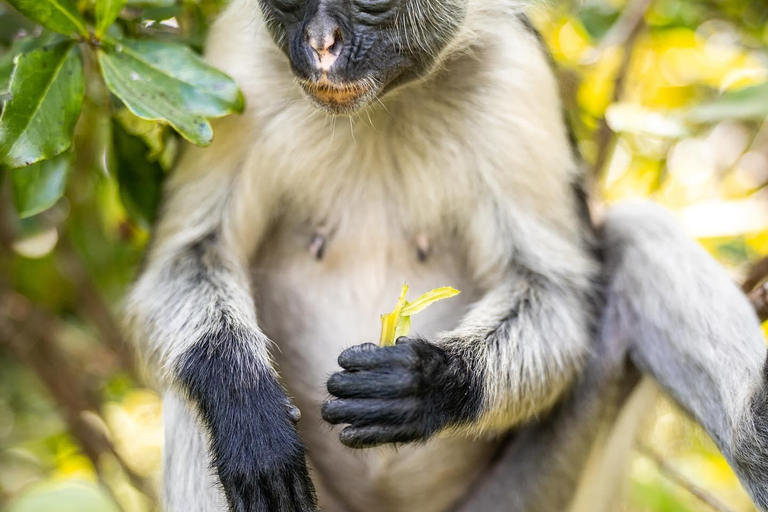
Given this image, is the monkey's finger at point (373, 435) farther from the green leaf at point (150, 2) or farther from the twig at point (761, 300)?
the green leaf at point (150, 2)

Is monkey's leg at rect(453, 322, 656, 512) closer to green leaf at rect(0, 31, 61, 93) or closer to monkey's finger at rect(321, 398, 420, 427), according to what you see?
monkey's finger at rect(321, 398, 420, 427)

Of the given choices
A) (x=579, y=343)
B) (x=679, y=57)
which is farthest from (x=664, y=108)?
(x=579, y=343)

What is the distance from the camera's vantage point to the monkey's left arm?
260 cm

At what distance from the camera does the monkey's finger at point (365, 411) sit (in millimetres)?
2594

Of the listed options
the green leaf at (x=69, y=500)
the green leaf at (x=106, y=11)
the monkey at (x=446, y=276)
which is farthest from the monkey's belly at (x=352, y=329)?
the green leaf at (x=69, y=500)

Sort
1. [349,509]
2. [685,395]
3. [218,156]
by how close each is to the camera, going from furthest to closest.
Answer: [349,509]
[218,156]
[685,395]

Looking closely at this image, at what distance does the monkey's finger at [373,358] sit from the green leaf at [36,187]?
1.23 m

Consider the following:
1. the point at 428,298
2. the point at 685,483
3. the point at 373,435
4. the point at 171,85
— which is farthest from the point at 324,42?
the point at 685,483

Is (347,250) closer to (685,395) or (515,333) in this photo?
(515,333)

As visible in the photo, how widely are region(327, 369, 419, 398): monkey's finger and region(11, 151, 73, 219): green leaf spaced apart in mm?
1239

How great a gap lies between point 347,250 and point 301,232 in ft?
0.78

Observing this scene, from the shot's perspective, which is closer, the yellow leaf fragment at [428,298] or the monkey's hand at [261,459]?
the yellow leaf fragment at [428,298]

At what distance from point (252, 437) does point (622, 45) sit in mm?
3055

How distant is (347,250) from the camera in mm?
3539
